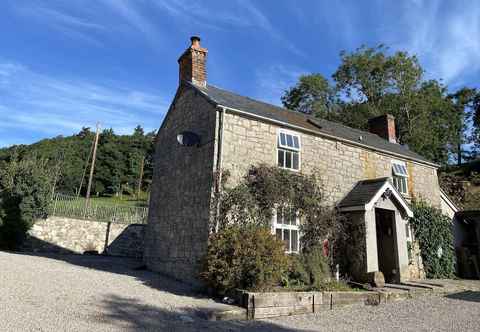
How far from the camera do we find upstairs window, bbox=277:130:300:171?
12.4 meters

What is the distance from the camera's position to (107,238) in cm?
2219

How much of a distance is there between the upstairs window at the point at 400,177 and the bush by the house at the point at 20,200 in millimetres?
17885

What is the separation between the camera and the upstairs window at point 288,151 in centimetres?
1239

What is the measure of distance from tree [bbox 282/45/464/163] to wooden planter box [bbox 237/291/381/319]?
86.8 feet

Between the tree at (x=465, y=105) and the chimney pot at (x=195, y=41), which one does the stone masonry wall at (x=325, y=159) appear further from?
the tree at (x=465, y=105)

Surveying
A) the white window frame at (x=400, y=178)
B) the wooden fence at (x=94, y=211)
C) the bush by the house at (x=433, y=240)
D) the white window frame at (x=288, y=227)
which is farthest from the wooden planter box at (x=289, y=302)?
the wooden fence at (x=94, y=211)

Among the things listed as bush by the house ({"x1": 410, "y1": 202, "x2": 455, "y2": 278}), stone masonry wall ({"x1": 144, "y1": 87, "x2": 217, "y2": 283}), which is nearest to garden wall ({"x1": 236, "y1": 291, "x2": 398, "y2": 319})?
stone masonry wall ({"x1": 144, "y1": 87, "x2": 217, "y2": 283})

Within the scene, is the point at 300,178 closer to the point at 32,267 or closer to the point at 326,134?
the point at 326,134

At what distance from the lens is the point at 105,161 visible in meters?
54.5

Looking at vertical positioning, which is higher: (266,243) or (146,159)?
(146,159)

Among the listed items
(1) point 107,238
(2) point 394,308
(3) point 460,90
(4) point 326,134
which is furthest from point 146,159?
(2) point 394,308

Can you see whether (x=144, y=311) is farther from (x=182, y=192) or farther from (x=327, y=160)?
(x=327, y=160)

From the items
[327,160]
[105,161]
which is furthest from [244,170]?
[105,161]

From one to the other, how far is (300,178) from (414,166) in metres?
7.92
